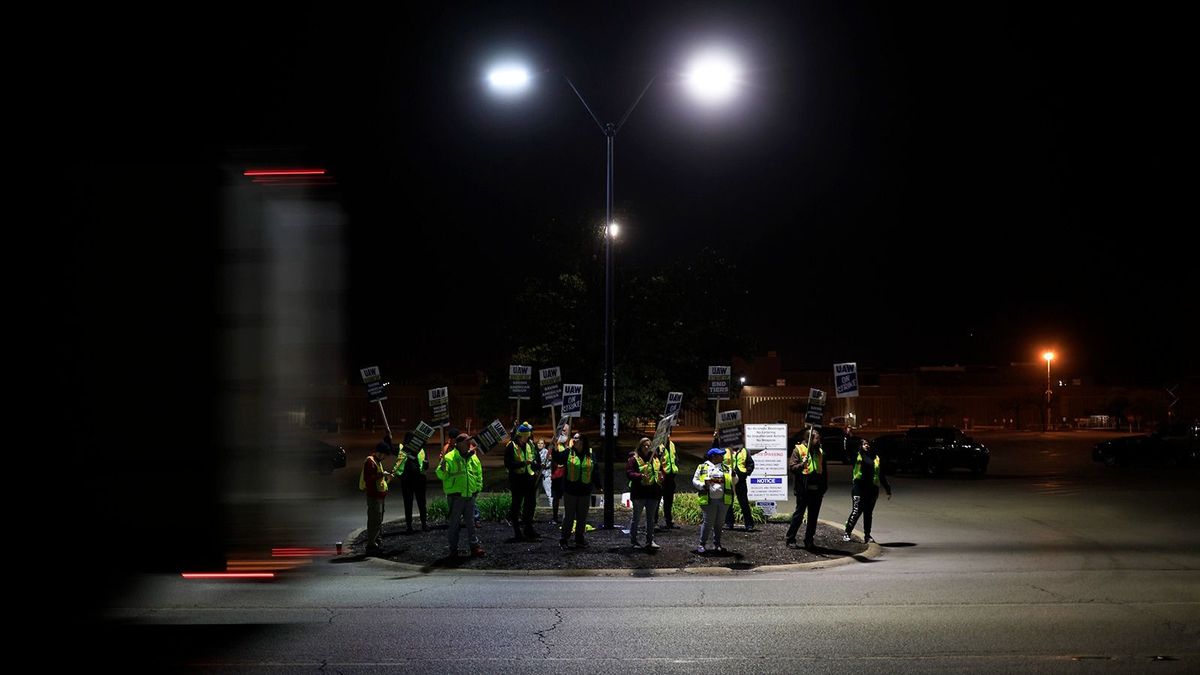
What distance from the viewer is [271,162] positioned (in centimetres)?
692

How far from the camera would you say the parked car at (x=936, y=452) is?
29531 millimetres

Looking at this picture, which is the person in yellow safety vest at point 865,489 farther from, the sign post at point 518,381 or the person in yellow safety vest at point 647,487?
the sign post at point 518,381

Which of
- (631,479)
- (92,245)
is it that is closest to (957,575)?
(631,479)

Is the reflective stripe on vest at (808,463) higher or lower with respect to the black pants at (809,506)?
higher

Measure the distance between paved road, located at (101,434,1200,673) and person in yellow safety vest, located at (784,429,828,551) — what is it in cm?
125

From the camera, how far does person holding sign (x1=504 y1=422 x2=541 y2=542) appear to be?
15.2 m

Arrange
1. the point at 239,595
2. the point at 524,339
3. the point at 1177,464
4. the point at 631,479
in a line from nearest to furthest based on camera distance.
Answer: the point at 239,595
the point at 631,479
the point at 524,339
the point at 1177,464

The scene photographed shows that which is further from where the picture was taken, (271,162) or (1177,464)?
(1177,464)

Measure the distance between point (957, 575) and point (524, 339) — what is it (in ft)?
64.6

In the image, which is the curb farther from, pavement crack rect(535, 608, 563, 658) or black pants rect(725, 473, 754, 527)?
black pants rect(725, 473, 754, 527)

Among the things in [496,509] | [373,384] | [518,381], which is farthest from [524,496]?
[518,381]

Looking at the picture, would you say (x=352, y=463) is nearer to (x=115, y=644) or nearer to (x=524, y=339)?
(x=524, y=339)

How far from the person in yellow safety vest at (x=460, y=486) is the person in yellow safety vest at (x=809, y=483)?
4978mm

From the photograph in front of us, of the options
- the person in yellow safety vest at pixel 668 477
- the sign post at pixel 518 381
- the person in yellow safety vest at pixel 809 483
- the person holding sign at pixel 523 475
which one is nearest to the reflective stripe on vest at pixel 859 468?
the person in yellow safety vest at pixel 809 483
